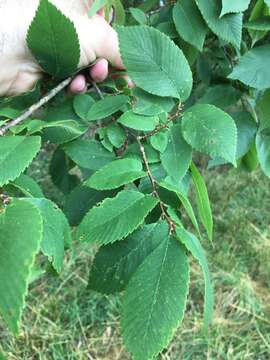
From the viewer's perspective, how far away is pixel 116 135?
66cm

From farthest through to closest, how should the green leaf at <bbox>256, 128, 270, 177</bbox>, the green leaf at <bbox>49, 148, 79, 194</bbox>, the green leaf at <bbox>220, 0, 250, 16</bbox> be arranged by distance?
the green leaf at <bbox>49, 148, 79, 194</bbox> < the green leaf at <bbox>256, 128, 270, 177</bbox> < the green leaf at <bbox>220, 0, 250, 16</bbox>

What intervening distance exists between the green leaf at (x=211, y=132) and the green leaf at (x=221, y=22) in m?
0.15

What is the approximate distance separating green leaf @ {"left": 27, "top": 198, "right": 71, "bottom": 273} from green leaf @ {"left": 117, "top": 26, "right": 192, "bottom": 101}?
0.23 m

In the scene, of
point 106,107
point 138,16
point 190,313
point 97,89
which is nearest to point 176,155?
point 106,107

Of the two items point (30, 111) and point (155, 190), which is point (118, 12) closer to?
point (30, 111)

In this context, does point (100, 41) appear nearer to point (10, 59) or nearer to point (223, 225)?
point (10, 59)

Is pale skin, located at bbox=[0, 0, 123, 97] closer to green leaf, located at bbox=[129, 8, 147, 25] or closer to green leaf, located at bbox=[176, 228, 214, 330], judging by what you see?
green leaf, located at bbox=[129, 8, 147, 25]

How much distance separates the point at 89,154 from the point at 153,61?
146 mm

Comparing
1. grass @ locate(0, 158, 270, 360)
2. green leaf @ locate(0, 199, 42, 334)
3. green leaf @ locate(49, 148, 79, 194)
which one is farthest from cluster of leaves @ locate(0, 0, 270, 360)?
grass @ locate(0, 158, 270, 360)

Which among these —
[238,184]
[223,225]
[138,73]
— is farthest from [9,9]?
[238,184]

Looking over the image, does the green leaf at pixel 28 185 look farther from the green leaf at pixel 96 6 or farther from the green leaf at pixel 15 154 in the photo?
the green leaf at pixel 96 6

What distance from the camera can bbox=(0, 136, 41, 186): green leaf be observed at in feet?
1.60

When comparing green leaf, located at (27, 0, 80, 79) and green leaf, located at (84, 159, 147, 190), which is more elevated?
green leaf, located at (27, 0, 80, 79)

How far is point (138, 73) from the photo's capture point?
25.9 inches
